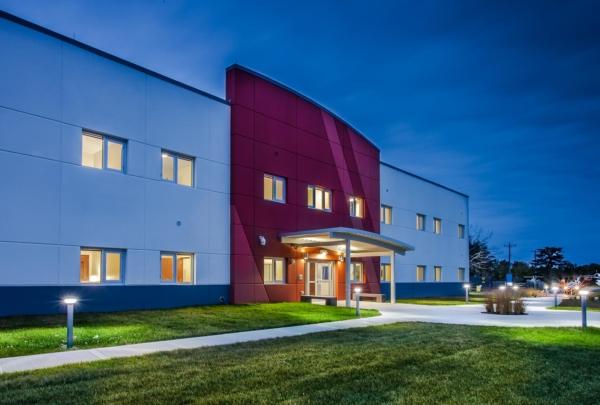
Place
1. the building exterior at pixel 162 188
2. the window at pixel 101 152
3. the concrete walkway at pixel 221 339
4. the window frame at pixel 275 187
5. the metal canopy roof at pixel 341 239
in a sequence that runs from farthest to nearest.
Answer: the window frame at pixel 275 187 < the metal canopy roof at pixel 341 239 < the window at pixel 101 152 < the building exterior at pixel 162 188 < the concrete walkway at pixel 221 339

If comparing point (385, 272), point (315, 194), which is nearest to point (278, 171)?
point (315, 194)

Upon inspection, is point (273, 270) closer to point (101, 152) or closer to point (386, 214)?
point (101, 152)

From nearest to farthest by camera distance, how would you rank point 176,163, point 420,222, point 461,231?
point 176,163 < point 420,222 < point 461,231

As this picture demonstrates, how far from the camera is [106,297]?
1561cm

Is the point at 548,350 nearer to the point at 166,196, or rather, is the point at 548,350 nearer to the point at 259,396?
the point at 259,396

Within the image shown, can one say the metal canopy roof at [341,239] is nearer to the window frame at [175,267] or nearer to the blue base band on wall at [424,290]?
the window frame at [175,267]

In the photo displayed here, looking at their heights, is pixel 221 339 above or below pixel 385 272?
below

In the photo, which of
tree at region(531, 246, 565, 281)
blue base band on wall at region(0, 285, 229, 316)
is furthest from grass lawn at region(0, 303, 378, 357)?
tree at region(531, 246, 565, 281)

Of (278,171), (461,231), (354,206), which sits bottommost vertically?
(461,231)

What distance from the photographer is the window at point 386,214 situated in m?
30.6

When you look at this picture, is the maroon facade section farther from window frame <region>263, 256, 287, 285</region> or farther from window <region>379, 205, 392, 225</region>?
window <region>379, 205, 392, 225</region>

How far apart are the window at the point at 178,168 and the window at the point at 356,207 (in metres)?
10.5

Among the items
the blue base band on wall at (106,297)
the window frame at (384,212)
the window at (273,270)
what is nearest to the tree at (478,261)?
the window frame at (384,212)

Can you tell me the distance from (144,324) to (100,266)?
365 centimetres
